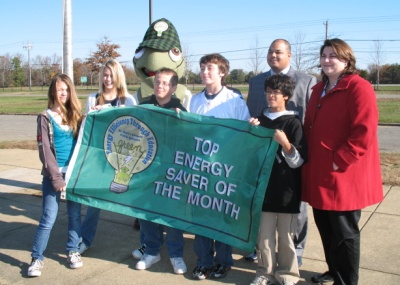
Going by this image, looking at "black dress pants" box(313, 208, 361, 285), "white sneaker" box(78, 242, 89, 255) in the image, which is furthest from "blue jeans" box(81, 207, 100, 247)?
"black dress pants" box(313, 208, 361, 285)

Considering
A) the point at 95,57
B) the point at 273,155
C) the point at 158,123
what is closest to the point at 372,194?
the point at 273,155

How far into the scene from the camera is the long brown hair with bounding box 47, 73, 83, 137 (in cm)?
389

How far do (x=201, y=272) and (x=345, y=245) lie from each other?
120 centimetres

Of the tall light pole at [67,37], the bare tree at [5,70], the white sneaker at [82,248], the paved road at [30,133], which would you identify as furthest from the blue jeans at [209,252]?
the bare tree at [5,70]

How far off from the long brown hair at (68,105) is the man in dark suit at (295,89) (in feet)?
5.35

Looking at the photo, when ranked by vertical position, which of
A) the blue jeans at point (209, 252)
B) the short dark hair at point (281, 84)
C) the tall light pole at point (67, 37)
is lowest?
the blue jeans at point (209, 252)

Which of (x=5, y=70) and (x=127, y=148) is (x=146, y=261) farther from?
(x=5, y=70)

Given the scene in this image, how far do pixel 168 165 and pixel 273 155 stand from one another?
974 mm

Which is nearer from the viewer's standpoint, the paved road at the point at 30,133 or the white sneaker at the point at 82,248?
the white sneaker at the point at 82,248

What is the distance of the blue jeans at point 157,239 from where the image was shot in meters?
3.85

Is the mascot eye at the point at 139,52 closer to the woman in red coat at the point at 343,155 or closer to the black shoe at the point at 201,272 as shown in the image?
the woman in red coat at the point at 343,155

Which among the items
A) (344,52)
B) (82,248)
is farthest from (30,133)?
(344,52)

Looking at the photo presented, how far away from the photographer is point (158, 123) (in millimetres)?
3881

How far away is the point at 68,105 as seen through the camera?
13.1 feet
